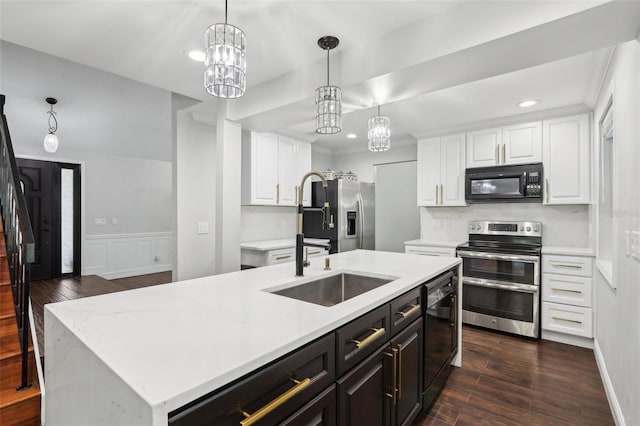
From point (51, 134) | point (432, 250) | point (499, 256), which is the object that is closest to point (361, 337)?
point (499, 256)

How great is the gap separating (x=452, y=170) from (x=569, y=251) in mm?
1496

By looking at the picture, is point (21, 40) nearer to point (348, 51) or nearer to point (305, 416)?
point (348, 51)

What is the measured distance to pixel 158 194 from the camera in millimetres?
6785

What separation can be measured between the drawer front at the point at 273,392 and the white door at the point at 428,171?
11.5 ft

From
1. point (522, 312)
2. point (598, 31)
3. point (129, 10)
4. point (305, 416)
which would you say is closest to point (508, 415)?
point (522, 312)

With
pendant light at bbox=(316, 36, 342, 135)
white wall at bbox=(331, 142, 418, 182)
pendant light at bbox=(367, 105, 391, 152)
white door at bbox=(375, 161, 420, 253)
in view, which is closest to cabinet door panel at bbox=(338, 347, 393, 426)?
pendant light at bbox=(316, 36, 342, 135)

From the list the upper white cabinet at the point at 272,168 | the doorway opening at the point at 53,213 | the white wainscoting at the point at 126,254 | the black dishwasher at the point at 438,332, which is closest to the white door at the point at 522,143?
the black dishwasher at the point at 438,332

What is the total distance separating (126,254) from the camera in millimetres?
6266

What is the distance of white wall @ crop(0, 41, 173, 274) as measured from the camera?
12.0 ft

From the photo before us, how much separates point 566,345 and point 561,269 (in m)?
0.73

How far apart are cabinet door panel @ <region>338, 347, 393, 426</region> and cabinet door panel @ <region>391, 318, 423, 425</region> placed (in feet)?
0.34

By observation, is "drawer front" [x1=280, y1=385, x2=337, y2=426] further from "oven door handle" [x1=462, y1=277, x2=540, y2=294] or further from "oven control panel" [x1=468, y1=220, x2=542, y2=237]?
"oven control panel" [x1=468, y1=220, x2=542, y2=237]

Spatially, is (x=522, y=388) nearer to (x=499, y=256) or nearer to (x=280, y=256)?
(x=499, y=256)

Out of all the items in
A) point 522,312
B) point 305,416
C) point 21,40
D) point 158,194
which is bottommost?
point 522,312
